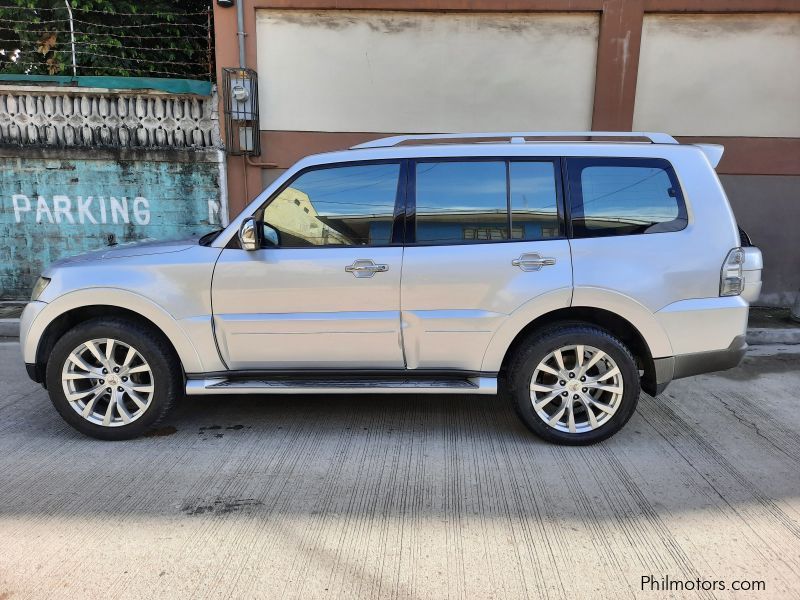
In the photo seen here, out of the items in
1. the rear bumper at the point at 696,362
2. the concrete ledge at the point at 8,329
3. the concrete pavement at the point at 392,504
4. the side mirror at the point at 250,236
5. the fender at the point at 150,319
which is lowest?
the concrete pavement at the point at 392,504

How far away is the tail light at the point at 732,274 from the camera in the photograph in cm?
342

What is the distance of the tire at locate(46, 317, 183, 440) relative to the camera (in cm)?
360

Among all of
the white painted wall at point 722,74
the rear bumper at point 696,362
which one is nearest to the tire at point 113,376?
the rear bumper at point 696,362

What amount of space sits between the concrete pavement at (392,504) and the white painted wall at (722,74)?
4.37m

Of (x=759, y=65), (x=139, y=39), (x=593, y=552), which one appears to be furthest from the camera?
(x=139, y=39)

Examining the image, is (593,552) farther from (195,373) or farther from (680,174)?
(195,373)

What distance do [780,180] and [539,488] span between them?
6259mm

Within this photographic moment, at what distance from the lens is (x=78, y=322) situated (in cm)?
380

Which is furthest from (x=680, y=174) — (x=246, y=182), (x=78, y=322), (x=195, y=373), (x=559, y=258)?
→ (x=246, y=182)

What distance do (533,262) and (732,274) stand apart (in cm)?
122

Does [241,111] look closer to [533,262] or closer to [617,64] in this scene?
[617,64]

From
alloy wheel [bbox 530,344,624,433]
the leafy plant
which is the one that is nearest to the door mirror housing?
alloy wheel [bbox 530,344,624,433]

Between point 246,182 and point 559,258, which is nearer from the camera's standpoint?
point 559,258

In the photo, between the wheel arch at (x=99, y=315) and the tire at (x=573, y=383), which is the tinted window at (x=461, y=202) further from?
the wheel arch at (x=99, y=315)
